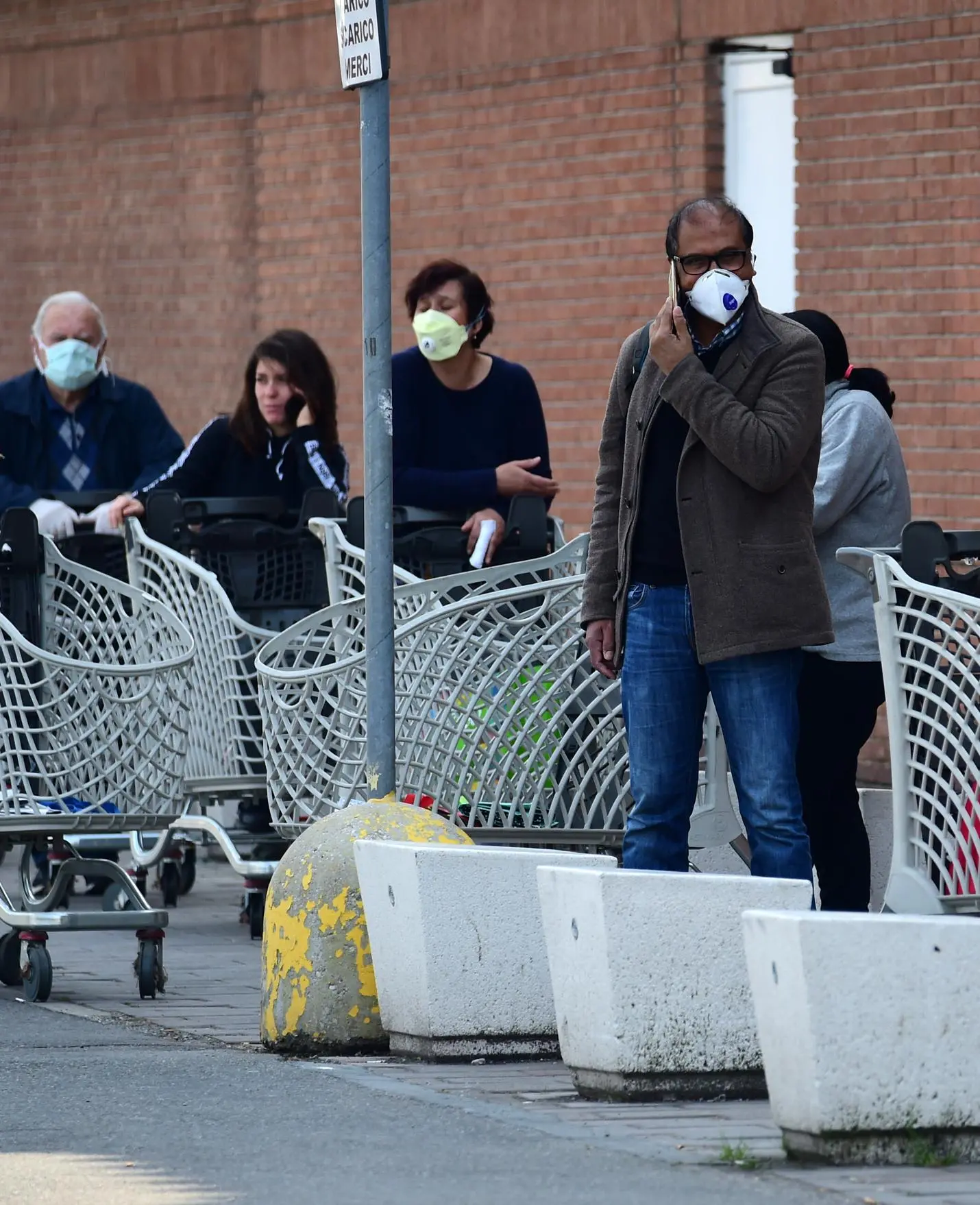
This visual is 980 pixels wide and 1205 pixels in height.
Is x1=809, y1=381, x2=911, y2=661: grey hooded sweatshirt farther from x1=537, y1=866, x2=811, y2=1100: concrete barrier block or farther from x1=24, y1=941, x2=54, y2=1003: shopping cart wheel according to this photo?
x1=24, y1=941, x2=54, y2=1003: shopping cart wheel

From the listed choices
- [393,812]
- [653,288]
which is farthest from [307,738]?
[653,288]

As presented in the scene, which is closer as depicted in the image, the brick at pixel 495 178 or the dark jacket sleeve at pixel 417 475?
the dark jacket sleeve at pixel 417 475

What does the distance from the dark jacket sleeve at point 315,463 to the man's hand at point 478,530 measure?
3.68ft

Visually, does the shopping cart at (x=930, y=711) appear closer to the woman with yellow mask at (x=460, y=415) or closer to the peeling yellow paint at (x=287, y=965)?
the peeling yellow paint at (x=287, y=965)

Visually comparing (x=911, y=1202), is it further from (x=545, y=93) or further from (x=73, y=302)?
(x=545, y=93)

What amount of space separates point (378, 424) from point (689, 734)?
3.52 feet

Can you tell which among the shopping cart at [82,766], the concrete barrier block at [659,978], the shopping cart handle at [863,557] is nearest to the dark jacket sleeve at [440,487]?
the shopping cart at [82,766]

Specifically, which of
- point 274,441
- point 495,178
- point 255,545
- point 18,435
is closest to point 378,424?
point 255,545

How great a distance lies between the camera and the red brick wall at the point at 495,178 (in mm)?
10891

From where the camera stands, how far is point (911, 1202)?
16.2 feet

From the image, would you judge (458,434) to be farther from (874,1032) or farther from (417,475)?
(874,1032)

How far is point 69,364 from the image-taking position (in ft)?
32.5

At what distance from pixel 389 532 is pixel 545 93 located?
6.13 metres

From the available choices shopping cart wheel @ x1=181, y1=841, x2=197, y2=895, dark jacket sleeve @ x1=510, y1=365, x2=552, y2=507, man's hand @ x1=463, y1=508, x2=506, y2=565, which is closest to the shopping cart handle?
man's hand @ x1=463, y1=508, x2=506, y2=565
